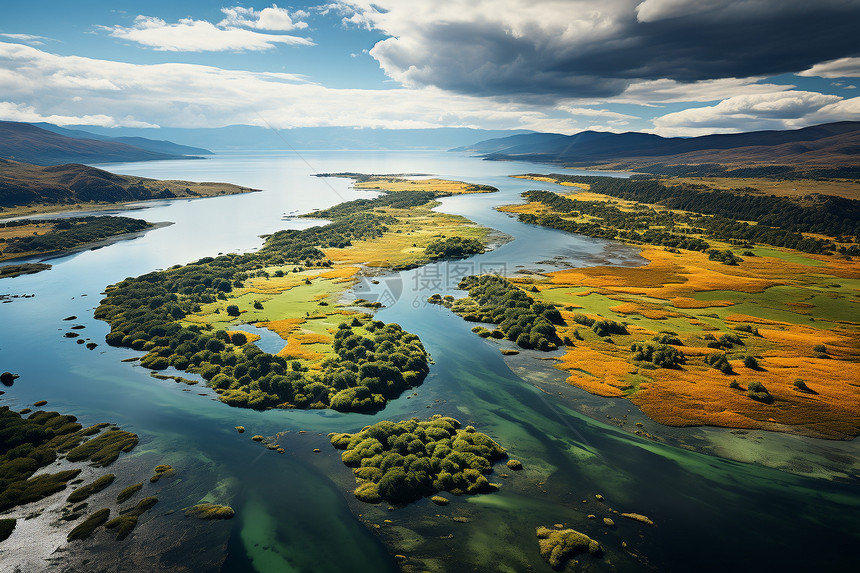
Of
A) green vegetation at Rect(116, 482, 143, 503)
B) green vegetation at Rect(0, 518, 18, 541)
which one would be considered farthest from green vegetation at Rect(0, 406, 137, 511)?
green vegetation at Rect(116, 482, 143, 503)

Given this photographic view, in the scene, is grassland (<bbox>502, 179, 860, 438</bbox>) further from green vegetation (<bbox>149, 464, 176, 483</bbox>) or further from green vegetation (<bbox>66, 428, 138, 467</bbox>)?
green vegetation (<bbox>66, 428, 138, 467</bbox>)

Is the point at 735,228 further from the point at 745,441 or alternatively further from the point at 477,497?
the point at 477,497

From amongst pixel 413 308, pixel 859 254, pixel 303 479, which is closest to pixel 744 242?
pixel 859 254

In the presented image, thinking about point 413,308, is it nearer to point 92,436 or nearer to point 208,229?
point 92,436

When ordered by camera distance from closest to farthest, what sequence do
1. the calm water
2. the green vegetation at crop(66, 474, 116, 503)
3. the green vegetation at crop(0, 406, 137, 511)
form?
the calm water < the green vegetation at crop(66, 474, 116, 503) < the green vegetation at crop(0, 406, 137, 511)

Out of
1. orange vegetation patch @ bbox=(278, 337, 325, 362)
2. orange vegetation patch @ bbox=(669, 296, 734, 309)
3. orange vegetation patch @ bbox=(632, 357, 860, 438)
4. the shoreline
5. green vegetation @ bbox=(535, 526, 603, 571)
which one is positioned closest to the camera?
green vegetation @ bbox=(535, 526, 603, 571)

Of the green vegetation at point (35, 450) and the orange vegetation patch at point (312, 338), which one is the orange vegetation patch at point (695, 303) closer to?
the orange vegetation patch at point (312, 338)
